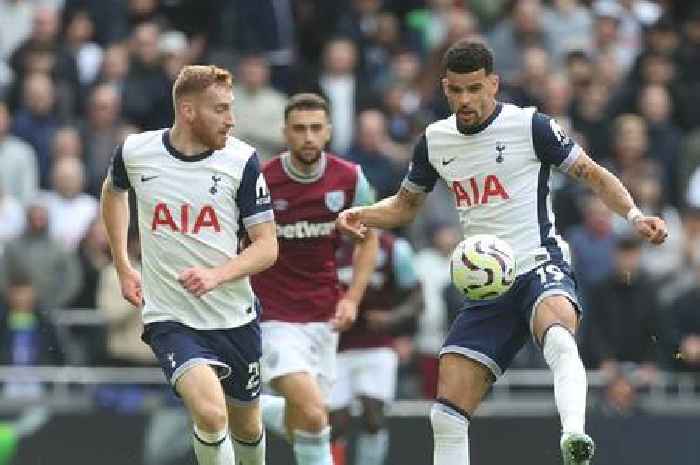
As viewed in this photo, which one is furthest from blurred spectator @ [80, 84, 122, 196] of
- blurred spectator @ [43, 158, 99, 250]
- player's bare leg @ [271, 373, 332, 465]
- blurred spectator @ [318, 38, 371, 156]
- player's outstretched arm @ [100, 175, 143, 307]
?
player's outstretched arm @ [100, 175, 143, 307]

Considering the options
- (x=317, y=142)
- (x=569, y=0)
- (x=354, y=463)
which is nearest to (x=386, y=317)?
(x=354, y=463)

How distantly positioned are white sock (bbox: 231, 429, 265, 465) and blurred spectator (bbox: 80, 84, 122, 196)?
6.43m

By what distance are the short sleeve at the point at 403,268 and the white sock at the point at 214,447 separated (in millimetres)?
4257

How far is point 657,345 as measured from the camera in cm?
1772

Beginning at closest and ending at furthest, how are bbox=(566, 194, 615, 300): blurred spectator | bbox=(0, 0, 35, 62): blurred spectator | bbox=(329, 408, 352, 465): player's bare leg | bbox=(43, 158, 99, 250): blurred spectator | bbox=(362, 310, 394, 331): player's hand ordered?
bbox=(329, 408, 352, 465): player's bare leg, bbox=(362, 310, 394, 331): player's hand, bbox=(566, 194, 615, 300): blurred spectator, bbox=(43, 158, 99, 250): blurred spectator, bbox=(0, 0, 35, 62): blurred spectator

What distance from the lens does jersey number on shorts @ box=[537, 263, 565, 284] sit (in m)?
12.1

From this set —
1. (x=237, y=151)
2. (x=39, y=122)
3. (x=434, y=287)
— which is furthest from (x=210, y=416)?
(x=39, y=122)

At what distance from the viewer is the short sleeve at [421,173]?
41.3 ft

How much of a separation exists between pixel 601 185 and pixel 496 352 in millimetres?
1144

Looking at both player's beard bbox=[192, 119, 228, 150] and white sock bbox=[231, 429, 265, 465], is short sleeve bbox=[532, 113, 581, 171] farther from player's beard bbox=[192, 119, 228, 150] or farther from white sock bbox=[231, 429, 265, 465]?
white sock bbox=[231, 429, 265, 465]

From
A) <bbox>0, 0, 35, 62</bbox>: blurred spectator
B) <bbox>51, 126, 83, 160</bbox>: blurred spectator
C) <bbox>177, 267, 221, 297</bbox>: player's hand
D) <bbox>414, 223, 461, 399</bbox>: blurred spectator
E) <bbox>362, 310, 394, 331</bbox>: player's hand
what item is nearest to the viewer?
<bbox>177, 267, 221, 297</bbox>: player's hand

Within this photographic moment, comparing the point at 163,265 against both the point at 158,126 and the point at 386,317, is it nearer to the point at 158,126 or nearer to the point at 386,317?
the point at 386,317

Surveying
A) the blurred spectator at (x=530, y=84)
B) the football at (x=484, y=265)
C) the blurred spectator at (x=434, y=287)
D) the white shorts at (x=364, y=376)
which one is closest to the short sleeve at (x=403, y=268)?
the white shorts at (x=364, y=376)

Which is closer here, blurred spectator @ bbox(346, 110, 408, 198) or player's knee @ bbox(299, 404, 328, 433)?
player's knee @ bbox(299, 404, 328, 433)
